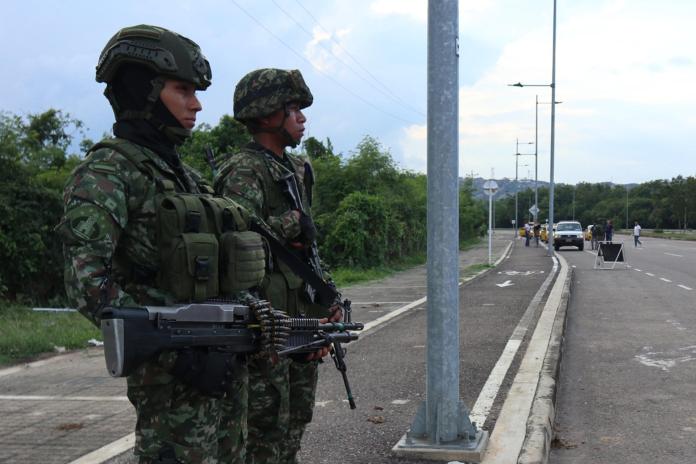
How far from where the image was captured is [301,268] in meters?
3.09

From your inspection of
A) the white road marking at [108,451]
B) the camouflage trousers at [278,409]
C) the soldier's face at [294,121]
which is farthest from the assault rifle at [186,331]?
the white road marking at [108,451]

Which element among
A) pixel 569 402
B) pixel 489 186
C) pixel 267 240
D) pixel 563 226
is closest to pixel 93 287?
pixel 267 240

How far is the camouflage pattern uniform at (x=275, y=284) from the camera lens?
2.96m

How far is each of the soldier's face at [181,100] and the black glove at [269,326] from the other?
68 centimetres

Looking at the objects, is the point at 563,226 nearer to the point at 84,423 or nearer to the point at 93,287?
the point at 84,423

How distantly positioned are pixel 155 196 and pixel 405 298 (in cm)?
1187

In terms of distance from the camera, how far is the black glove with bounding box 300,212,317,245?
3095mm

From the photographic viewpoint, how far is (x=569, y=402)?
6.23m

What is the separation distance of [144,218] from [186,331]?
40 cm

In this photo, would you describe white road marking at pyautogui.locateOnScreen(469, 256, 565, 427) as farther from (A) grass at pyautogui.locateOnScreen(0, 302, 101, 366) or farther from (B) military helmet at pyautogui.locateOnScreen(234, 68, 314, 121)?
(A) grass at pyautogui.locateOnScreen(0, 302, 101, 366)

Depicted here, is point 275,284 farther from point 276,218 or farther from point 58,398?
point 58,398

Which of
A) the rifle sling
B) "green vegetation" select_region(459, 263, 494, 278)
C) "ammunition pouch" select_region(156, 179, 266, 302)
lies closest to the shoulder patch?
"ammunition pouch" select_region(156, 179, 266, 302)

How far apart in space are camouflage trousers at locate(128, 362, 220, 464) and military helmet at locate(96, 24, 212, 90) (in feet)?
3.15

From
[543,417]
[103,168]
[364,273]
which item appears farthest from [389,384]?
[364,273]
